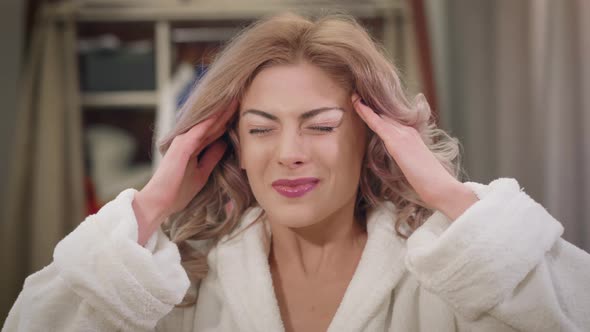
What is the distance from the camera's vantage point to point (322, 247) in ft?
3.89

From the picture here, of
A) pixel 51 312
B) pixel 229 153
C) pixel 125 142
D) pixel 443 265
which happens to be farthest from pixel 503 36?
pixel 125 142

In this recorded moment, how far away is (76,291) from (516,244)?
66 centimetres

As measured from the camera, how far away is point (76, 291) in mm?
958

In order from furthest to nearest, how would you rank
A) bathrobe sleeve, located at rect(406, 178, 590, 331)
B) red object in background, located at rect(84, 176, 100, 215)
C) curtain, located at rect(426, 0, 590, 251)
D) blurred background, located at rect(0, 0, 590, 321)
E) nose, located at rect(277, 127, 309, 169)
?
1. red object in background, located at rect(84, 176, 100, 215)
2. blurred background, located at rect(0, 0, 590, 321)
3. curtain, located at rect(426, 0, 590, 251)
4. nose, located at rect(277, 127, 309, 169)
5. bathrobe sleeve, located at rect(406, 178, 590, 331)

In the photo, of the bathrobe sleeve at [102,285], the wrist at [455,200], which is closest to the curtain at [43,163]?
the bathrobe sleeve at [102,285]

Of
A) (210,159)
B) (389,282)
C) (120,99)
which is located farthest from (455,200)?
(120,99)

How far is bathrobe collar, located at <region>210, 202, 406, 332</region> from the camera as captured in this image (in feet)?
3.43

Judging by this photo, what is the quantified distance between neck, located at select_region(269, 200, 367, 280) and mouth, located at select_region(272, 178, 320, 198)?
122 mm

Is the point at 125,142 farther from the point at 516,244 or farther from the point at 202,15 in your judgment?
the point at 516,244

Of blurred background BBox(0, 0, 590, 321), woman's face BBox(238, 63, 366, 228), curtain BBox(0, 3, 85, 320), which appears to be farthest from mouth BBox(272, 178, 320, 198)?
curtain BBox(0, 3, 85, 320)

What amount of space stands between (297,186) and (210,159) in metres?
0.22

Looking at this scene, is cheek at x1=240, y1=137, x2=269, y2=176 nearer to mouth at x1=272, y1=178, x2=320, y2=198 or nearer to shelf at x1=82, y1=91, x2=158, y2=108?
mouth at x1=272, y1=178, x2=320, y2=198

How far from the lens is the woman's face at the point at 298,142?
106cm

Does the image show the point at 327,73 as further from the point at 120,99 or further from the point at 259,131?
the point at 120,99
